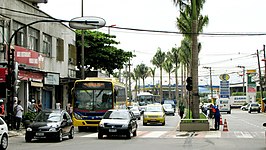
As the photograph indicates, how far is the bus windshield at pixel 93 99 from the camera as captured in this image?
29.1 meters

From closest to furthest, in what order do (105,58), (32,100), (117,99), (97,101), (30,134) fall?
(30,134) < (97,101) < (117,99) < (32,100) < (105,58)

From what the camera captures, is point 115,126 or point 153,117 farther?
point 153,117

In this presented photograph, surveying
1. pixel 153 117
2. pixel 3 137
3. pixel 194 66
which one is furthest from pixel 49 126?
pixel 153 117

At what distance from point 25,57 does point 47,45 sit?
8.60 metres

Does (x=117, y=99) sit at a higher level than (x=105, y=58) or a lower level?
lower

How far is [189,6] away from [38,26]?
479 inches

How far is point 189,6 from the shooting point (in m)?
31.2

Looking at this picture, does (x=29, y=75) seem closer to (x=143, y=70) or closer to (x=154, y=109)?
(x=154, y=109)

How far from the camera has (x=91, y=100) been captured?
29.3 meters

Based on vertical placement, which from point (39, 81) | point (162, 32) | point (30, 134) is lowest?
point (30, 134)

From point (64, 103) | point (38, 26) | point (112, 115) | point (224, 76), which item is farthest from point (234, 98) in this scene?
point (112, 115)

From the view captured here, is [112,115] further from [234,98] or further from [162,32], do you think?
[234,98]

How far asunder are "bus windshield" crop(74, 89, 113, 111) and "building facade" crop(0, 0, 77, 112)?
12.4 feet

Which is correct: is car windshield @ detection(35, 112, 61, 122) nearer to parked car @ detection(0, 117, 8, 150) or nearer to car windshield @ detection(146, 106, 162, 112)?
parked car @ detection(0, 117, 8, 150)
